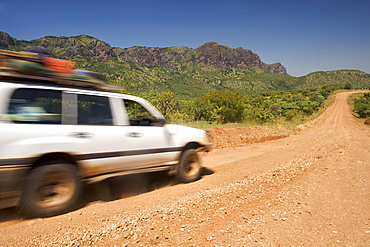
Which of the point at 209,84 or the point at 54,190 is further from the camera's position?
the point at 209,84

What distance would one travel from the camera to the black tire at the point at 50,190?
2.93 m

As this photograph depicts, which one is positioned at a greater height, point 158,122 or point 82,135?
point 158,122

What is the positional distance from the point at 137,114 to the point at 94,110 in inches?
44.1

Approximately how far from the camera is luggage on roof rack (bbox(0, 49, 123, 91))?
3.05m

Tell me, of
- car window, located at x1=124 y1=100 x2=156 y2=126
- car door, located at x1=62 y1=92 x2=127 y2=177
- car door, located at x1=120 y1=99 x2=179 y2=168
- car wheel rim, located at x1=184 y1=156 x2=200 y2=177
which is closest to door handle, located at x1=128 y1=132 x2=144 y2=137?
car door, located at x1=120 y1=99 x2=179 y2=168

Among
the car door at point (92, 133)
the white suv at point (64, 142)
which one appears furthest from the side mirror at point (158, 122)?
the car door at point (92, 133)

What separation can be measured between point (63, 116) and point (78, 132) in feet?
1.09

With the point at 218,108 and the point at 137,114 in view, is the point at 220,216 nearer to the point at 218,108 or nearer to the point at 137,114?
the point at 137,114

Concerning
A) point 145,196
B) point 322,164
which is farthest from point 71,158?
point 322,164

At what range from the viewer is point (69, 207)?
3.27m

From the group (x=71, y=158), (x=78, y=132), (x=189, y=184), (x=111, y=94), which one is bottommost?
(x=189, y=184)

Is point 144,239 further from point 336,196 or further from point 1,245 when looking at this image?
point 336,196

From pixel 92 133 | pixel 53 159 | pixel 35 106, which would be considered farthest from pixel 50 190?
pixel 35 106

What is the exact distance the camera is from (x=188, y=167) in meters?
4.92
